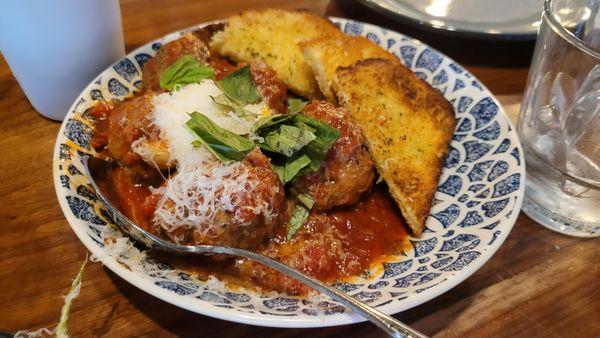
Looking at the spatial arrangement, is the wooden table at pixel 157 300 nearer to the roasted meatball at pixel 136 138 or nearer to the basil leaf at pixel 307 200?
the roasted meatball at pixel 136 138

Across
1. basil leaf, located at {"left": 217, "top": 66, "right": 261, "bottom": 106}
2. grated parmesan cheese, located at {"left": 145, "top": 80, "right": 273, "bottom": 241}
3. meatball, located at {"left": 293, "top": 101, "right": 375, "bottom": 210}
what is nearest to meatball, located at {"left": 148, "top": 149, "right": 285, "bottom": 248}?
grated parmesan cheese, located at {"left": 145, "top": 80, "right": 273, "bottom": 241}

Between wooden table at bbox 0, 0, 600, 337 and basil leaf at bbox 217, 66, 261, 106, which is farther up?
basil leaf at bbox 217, 66, 261, 106

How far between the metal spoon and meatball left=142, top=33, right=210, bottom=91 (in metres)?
0.54

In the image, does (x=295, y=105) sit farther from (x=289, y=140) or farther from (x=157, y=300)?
(x=157, y=300)

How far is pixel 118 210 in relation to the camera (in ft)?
6.23

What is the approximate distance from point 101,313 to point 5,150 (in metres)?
1.05

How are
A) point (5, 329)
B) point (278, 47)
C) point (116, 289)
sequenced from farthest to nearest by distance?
point (278, 47), point (116, 289), point (5, 329)

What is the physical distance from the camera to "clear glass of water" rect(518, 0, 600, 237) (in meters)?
2.07

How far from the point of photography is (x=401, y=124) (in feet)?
7.43

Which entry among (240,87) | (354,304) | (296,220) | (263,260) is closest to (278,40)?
(240,87)

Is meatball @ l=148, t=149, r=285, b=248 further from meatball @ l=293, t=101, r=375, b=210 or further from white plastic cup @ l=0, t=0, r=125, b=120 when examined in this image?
white plastic cup @ l=0, t=0, r=125, b=120

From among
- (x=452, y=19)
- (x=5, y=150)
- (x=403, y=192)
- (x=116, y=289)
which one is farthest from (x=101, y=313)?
(x=452, y=19)

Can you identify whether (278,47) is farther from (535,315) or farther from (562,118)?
(535,315)

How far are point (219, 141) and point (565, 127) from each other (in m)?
1.50
